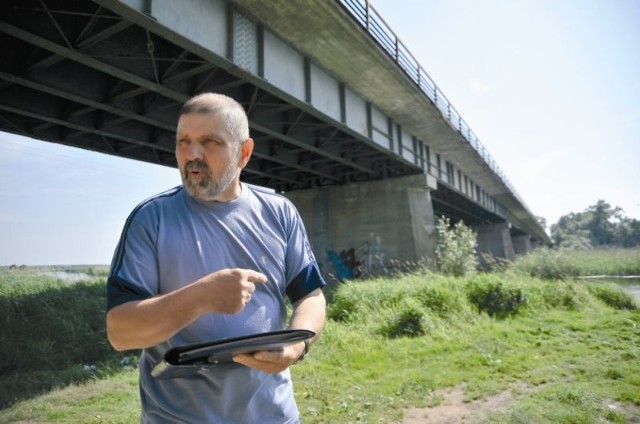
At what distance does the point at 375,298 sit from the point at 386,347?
2.67 meters

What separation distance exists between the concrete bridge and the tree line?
8540cm

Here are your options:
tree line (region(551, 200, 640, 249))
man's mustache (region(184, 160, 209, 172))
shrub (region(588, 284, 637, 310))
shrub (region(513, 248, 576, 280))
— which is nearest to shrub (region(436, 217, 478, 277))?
shrub (region(513, 248, 576, 280))

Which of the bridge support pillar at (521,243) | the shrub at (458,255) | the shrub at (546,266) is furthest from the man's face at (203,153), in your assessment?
the bridge support pillar at (521,243)

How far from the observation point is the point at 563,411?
415cm

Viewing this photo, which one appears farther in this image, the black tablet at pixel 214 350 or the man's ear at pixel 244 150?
the man's ear at pixel 244 150

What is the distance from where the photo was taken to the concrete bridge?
7.86 meters

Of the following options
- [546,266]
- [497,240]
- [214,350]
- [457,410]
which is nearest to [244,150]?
[214,350]

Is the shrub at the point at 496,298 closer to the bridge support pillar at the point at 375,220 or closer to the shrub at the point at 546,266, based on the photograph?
the bridge support pillar at the point at 375,220

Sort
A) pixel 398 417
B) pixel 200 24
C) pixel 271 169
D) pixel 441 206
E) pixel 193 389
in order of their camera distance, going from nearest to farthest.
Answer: pixel 193 389 → pixel 398 417 → pixel 200 24 → pixel 271 169 → pixel 441 206

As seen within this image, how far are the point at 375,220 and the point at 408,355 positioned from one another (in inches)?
535

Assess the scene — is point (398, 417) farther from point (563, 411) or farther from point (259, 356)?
point (259, 356)

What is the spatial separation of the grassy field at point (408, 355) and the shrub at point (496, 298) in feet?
0.08

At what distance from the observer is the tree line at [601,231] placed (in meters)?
93.6


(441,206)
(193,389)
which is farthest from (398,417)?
(441,206)
